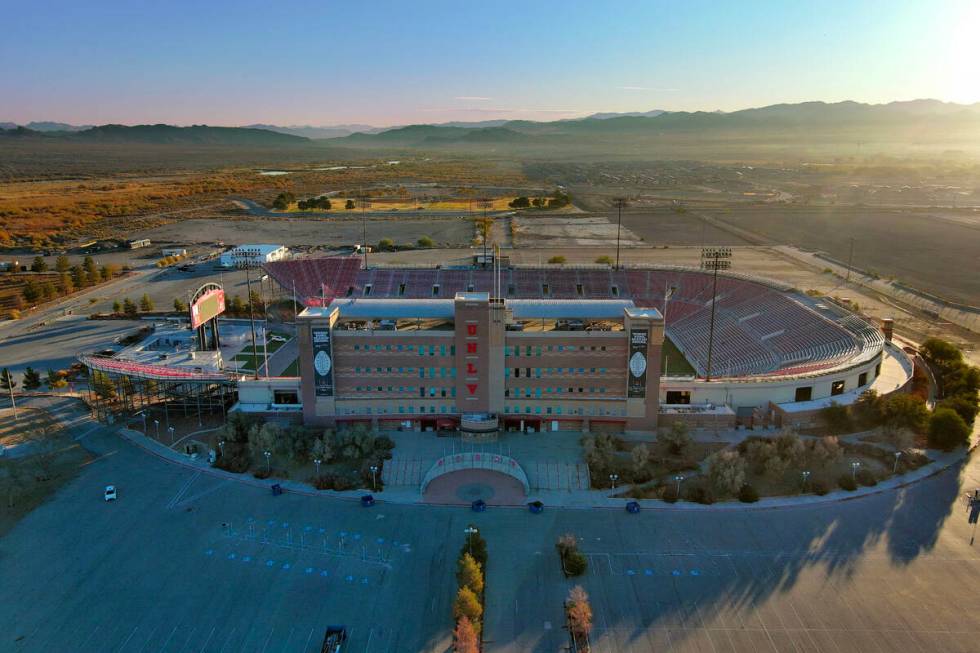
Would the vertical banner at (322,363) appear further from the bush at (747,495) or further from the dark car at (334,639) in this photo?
the bush at (747,495)

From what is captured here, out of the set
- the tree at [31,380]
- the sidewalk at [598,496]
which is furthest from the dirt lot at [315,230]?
the sidewalk at [598,496]

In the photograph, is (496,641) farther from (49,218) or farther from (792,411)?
(49,218)

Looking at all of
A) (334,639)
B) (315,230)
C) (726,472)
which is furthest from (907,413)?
(315,230)

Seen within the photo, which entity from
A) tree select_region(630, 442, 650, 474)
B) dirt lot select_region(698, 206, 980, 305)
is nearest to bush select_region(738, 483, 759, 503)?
tree select_region(630, 442, 650, 474)

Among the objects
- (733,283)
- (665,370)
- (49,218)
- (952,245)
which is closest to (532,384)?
(665,370)

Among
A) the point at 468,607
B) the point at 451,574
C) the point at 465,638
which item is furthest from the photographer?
the point at 451,574

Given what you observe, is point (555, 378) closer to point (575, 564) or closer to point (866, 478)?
point (575, 564)

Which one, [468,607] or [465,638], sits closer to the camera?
[465,638]
